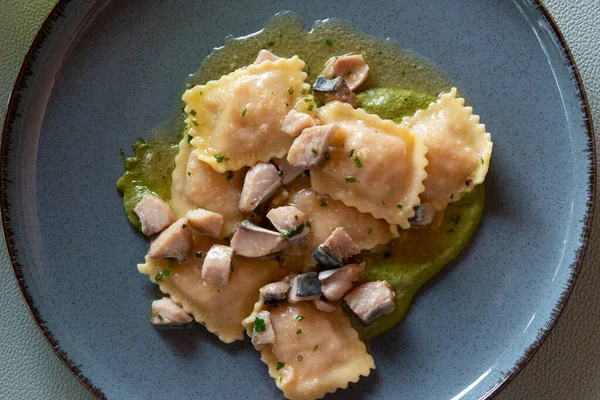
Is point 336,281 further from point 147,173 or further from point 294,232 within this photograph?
point 147,173

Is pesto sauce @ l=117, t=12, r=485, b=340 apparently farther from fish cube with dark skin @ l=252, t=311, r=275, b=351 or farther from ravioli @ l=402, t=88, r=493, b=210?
fish cube with dark skin @ l=252, t=311, r=275, b=351

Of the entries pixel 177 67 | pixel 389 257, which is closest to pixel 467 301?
pixel 389 257

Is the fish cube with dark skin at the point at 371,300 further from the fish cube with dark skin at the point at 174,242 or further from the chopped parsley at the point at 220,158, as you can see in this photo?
the chopped parsley at the point at 220,158

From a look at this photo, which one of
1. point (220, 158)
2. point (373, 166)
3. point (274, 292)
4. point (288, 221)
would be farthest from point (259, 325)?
point (373, 166)

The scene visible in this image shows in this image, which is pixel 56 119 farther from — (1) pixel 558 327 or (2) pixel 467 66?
(1) pixel 558 327

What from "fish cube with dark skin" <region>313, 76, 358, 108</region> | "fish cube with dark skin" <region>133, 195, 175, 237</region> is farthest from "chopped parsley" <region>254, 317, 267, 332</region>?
"fish cube with dark skin" <region>313, 76, 358, 108</region>

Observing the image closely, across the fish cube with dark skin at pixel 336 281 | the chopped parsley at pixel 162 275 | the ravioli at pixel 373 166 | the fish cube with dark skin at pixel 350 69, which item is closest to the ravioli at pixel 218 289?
the chopped parsley at pixel 162 275
